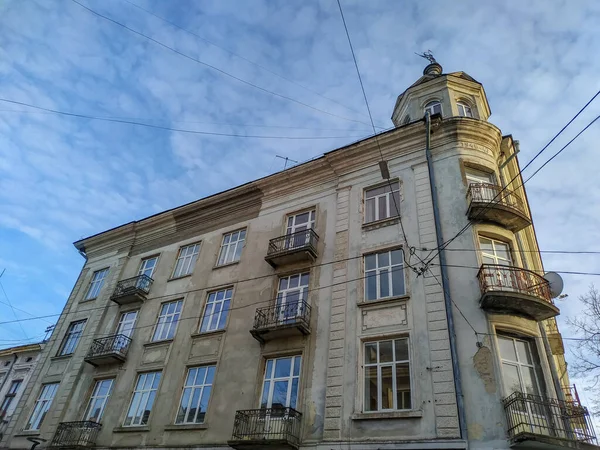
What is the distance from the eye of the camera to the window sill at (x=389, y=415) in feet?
38.4

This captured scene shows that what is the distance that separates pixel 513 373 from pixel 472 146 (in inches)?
340

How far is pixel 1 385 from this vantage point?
25797mm

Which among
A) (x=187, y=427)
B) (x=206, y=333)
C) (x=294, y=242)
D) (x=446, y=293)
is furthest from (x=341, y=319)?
(x=187, y=427)

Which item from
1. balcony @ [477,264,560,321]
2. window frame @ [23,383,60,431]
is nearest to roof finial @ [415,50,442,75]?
balcony @ [477,264,560,321]

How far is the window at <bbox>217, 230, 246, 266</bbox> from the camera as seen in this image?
1989 centimetres

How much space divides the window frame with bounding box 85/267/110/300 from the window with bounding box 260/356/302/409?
1299 centimetres

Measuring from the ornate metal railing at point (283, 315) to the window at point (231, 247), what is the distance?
3.92m

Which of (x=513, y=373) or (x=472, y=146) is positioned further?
(x=472, y=146)

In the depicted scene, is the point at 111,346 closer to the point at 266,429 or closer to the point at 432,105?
the point at 266,429

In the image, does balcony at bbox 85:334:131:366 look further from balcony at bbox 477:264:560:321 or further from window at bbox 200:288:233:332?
balcony at bbox 477:264:560:321

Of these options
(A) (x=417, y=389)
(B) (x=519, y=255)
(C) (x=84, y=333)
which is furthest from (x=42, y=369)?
(B) (x=519, y=255)

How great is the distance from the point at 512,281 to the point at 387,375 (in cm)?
481

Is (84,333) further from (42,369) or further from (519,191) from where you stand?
(519,191)

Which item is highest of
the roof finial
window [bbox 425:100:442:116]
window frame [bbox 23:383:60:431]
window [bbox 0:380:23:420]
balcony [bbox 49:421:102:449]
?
the roof finial
